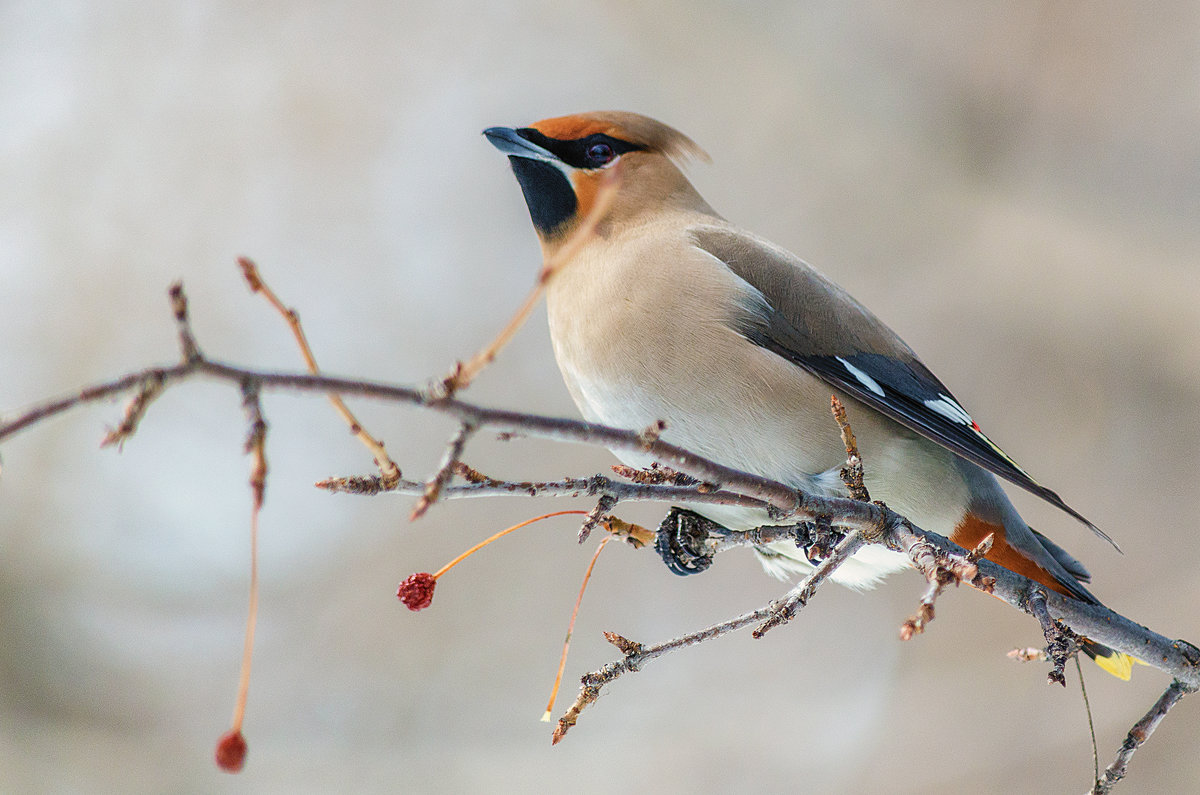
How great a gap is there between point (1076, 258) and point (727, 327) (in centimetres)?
353

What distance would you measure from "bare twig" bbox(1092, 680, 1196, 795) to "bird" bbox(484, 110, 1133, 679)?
1.60 feet

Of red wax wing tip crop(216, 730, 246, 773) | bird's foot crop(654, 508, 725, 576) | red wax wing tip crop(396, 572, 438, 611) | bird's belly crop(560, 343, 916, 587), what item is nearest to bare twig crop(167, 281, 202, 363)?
red wax wing tip crop(216, 730, 246, 773)

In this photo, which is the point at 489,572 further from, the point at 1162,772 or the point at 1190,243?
the point at 1190,243

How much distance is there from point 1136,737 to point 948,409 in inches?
48.0

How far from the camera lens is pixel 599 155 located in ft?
11.6

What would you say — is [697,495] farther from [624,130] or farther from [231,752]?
[624,130]

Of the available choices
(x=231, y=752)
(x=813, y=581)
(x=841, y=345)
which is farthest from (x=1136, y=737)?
(x=231, y=752)

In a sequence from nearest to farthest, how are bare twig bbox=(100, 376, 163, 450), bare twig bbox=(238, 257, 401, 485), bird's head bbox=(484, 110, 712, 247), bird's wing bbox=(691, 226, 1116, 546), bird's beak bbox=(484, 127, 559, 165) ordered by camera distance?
1. bare twig bbox=(100, 376, 163, 450)
2. bare twig bbox=(238, 257, 401, 485)
3. bird's wing bbox=(691, 226, 1116, 546)
4. bird's beak bbox=(484, 127, 559, 165)
5. bird's head bbox=(484, 110, 712, 247)

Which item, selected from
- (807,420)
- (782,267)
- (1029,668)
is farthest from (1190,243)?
(807,420)

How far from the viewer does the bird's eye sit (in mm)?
3496

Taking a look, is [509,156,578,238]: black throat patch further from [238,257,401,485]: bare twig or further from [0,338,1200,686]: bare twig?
[238,257,401,485]: bare twig

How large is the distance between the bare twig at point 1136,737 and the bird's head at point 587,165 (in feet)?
7.02

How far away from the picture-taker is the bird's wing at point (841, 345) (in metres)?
2.85

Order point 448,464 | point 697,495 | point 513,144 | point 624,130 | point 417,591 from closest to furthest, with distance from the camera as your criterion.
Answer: point 448,464 → point 697,495 → point 417,591 → point 513,144 → point 624,130
